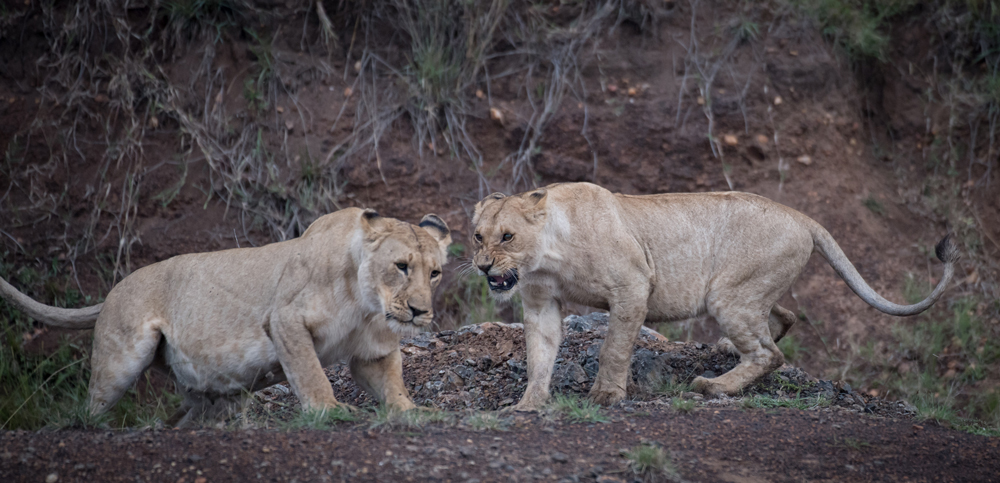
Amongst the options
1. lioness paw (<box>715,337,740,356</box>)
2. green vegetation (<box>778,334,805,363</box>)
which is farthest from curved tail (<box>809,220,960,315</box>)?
green vegetation (<box>778,334,805,363</box>)

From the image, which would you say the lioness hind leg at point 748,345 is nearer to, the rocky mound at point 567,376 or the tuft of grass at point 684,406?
the rocky mound at point 567,376

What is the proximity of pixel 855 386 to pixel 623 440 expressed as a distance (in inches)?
189

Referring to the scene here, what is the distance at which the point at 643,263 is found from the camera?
17.2 ft

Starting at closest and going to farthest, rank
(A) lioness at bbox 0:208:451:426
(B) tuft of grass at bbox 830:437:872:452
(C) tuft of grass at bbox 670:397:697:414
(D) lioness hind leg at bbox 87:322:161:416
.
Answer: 1. (B) tuft of grass at bbox 830:437:872:452
2. (A) lioness at bbox 0:208:451:426
3. (C) tuft of grass at bbox 670:397:697:414
4. (D) lioness hind leg at bbox 87:322:161:416

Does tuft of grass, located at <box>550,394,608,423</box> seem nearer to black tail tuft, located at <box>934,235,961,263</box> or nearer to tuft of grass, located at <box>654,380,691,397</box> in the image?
tuft of grass, located at <box>654,380,691,397</box>

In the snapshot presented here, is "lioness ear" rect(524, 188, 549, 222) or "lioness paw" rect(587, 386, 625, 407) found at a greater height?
"lioness ear" rect(524, 188, 549, 222)

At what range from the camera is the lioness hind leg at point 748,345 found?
538 cm

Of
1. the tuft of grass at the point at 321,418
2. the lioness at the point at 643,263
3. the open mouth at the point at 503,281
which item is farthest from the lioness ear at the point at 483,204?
the tuft of grass at the point at 321,418

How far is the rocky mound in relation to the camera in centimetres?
539

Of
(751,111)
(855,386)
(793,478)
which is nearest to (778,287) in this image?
(793,478)

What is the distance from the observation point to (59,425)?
4.30 m

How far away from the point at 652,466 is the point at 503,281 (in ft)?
5.66

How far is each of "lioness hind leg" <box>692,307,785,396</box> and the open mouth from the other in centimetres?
132

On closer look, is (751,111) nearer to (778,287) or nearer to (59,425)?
(778,287)
